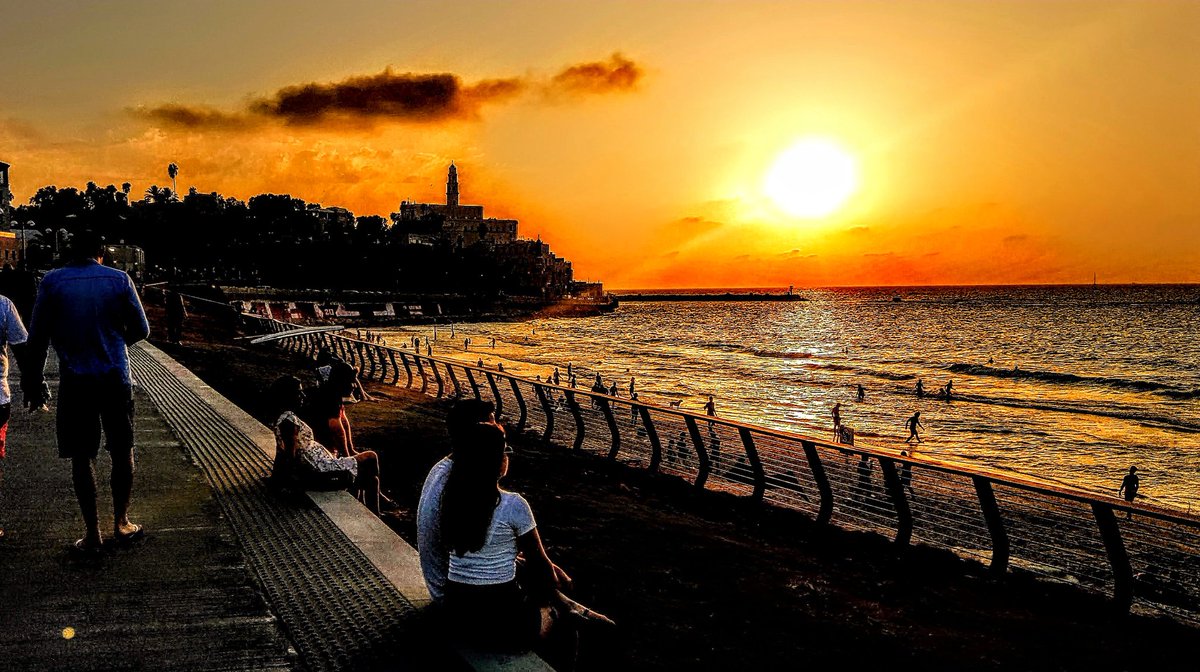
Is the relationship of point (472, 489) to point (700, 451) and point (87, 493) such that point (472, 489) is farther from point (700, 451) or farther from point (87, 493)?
point (700, 451)

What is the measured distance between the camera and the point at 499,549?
14.2 ft

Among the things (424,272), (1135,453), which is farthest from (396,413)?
(424,272)

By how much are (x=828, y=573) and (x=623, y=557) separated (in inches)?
72.1

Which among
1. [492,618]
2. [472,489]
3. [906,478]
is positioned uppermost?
[472,489]

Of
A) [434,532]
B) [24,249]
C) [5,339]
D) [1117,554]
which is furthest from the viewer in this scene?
[24,249]

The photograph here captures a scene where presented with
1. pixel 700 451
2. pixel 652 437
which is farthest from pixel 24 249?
pixel 700 451

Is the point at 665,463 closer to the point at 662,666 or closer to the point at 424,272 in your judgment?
the point at 662,666

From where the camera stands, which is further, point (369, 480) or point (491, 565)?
point (369, 480)

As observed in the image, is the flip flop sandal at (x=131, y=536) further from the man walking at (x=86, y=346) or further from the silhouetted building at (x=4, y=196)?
the silhouetted building at (x=4, y=196)

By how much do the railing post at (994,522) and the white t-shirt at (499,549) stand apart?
4812 millimetres

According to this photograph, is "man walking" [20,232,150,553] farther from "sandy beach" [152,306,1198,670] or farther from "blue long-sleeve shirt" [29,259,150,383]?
"sandy beach" [152,306,1198,670]

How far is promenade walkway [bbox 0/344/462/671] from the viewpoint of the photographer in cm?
421

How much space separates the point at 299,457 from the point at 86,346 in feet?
7.09

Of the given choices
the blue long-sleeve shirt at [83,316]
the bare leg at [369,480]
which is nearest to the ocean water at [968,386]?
the bare leg at [369,480]
